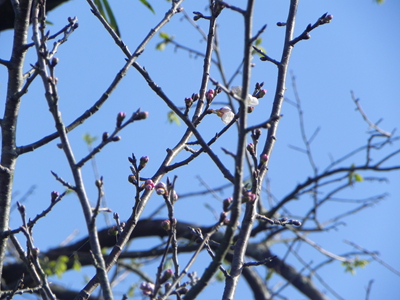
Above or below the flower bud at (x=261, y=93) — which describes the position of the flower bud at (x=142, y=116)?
below

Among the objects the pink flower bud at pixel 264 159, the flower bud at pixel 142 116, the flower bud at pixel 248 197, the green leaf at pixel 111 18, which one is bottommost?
the flower bud at pixel 248 197

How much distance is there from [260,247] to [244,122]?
14.2 ft

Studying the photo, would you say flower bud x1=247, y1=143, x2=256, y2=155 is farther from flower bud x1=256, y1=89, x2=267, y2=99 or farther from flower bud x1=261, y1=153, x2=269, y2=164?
flower bud x1=256, y1=89, x2=267, y2=99

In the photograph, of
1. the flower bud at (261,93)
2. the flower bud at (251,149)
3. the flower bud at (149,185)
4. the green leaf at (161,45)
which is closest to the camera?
the flower bud at (149,185)

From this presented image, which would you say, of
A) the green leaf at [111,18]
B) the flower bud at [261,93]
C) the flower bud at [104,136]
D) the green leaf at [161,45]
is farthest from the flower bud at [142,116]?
the green leaf at [161,45]

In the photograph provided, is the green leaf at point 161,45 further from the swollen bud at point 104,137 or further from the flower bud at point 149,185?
the swollen bud at point 104,137

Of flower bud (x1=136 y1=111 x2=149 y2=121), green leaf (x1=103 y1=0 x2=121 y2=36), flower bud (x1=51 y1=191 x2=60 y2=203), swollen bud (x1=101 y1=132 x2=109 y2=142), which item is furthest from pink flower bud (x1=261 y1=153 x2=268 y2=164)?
green leaf (x1=103 y1=0 x2=121 y2=36)

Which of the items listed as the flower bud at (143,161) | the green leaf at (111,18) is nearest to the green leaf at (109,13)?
the green leaf at (111,18)

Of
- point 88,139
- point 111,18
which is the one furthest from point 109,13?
point 88,139

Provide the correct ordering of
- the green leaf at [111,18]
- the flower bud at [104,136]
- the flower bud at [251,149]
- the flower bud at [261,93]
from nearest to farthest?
A: the flower bud at [104,136] → the flower bud at [251,149] → the flower bud at [261,93] → the green leaf at [111,18]

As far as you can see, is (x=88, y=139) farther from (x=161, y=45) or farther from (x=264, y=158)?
(x=264, y=158)

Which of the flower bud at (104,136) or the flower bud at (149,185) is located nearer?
the flower bud at (104,136)

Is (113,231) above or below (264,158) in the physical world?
below

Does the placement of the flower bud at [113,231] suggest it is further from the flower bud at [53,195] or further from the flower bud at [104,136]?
the flower bud at [104,136]
